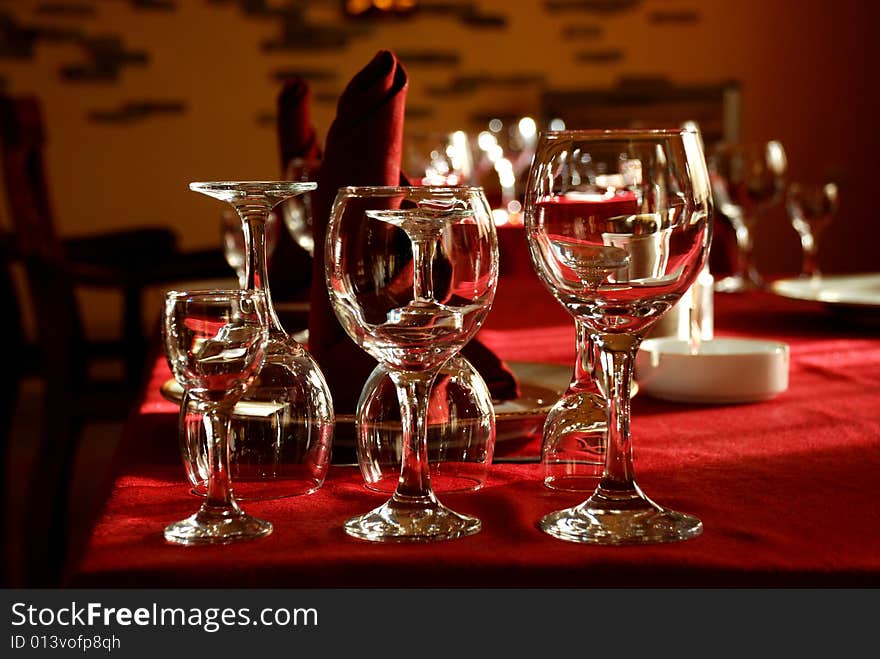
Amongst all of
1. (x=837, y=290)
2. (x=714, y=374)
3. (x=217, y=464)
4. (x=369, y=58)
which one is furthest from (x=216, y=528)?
(x=369, y=58)

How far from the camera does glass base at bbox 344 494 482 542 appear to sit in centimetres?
71

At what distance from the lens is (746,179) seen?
2.09 m

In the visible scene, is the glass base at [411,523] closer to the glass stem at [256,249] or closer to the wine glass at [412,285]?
the wine glass at [412,285]

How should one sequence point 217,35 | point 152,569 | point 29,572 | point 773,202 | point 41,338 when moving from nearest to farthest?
point 152,569, point 773,202, point 29,572, point 41,338, point 217,35

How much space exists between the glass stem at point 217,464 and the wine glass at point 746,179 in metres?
1.47

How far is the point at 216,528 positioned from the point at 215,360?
0.10 m

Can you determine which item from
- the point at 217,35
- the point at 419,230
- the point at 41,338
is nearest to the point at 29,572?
the point at 41,338

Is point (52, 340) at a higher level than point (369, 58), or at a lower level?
A: lower

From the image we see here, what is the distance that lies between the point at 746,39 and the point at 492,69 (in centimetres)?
121

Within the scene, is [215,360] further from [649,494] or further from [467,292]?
[649,494]

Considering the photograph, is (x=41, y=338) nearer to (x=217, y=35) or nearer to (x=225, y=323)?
(x=225, y=323)

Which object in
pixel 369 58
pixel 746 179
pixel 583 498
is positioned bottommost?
pixel 583 498

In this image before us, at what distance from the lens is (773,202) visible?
211cm

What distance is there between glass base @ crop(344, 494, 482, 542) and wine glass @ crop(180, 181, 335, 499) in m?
0.10
